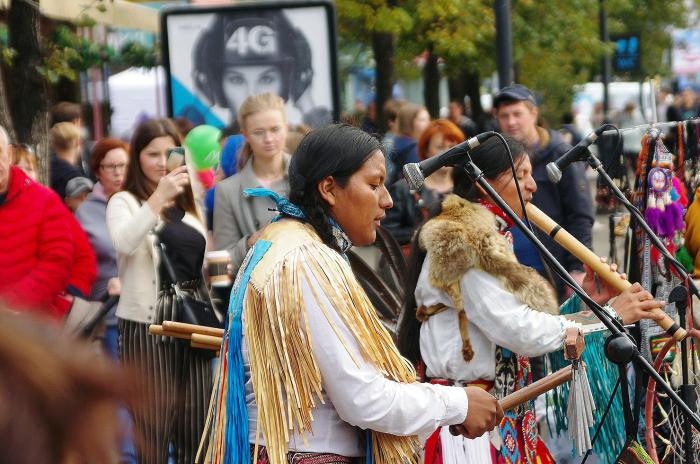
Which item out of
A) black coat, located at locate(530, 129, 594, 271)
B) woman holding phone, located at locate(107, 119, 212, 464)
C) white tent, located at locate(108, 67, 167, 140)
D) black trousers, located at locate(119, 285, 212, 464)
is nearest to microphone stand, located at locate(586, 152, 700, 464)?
black coat, located at locate(530, 129, 594, 271)

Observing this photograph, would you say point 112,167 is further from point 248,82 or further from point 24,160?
point 248,82

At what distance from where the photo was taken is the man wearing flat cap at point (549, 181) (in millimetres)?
6352

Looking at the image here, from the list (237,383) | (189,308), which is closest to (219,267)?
(189,308)

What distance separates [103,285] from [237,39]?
224 cm

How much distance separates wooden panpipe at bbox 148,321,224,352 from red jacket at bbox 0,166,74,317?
1.83 meters

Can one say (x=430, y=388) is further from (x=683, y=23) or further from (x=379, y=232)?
(x=683, y=23)

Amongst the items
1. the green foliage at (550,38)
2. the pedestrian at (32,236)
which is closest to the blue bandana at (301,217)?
the pedestrian at (32,236)

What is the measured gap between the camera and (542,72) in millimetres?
19828

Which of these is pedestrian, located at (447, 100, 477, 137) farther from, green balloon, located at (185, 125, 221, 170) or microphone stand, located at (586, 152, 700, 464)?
microphone stand, located at (586, 152, 700, 464)

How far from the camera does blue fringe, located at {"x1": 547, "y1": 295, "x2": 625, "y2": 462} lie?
4.35 meters

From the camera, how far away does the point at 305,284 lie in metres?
2.89

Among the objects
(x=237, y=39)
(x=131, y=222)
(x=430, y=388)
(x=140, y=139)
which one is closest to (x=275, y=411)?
(x=430, y=388)

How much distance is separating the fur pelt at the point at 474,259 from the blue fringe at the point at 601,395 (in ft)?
1.06

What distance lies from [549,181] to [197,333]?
117 inches
